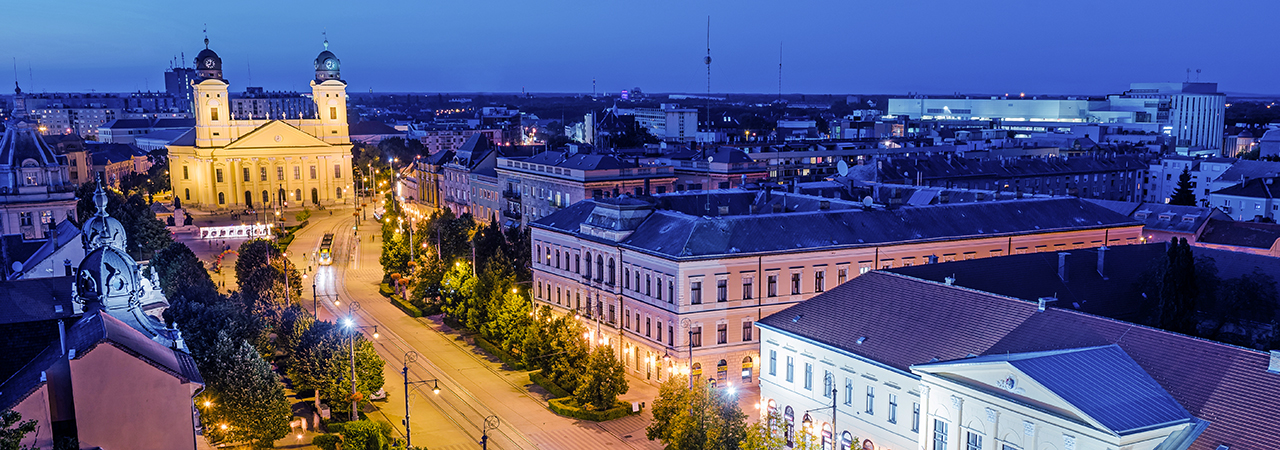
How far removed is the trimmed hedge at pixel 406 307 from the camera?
8012cm

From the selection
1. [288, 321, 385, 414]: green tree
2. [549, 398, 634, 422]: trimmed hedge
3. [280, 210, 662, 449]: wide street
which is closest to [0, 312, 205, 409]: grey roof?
[288, 321, 385, 414]: green tree

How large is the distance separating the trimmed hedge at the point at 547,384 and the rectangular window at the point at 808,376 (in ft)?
56.2

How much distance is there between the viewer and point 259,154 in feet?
501

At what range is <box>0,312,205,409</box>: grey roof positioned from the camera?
31.0m

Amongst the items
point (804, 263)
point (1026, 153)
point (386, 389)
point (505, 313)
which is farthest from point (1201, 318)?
point (1026, 153)

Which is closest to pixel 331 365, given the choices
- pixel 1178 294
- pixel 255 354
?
pixel 255 354

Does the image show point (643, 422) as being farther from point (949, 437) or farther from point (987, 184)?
point (987, 184)

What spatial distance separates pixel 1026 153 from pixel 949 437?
439 ft

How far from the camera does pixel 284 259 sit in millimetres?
84562

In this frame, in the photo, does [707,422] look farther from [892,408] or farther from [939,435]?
[939,435]

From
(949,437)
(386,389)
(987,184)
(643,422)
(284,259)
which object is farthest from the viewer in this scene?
(987,184)

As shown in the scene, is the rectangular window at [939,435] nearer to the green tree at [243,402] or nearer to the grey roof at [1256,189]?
the green tree at [243,402]

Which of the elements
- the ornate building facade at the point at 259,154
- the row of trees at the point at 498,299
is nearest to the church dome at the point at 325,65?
the ornate building facade at the point at 259,154

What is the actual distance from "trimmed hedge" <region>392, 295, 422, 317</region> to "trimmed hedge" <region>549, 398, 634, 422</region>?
86.8ft
